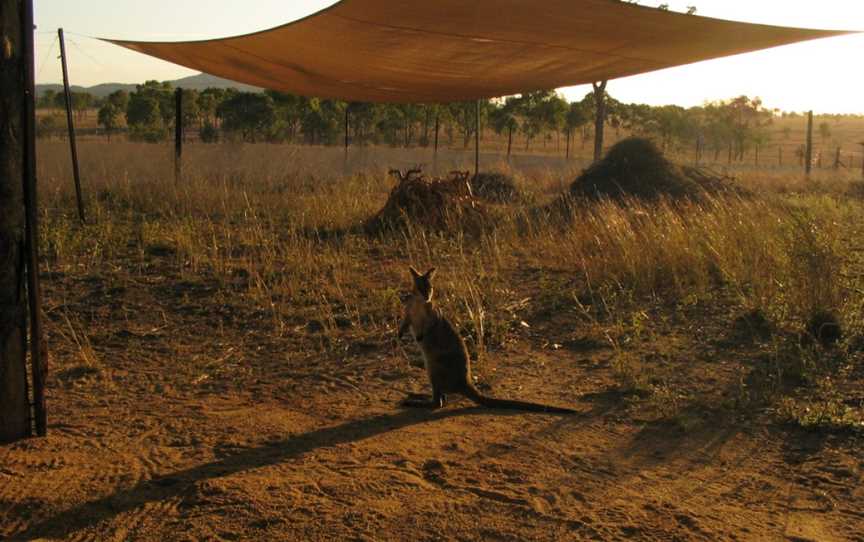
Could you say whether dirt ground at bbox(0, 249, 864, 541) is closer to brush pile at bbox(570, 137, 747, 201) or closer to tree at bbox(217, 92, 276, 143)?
brush pile at bbox(570, 137, 747, 201)

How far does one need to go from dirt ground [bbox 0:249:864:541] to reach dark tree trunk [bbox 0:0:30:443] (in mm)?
351

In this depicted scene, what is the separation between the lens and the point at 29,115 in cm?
326

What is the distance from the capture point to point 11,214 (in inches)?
127

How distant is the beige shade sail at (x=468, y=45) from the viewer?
4691 millimetres

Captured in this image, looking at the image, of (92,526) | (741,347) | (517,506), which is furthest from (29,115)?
(741,347)

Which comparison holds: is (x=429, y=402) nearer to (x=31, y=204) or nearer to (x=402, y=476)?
(x=402, y=476)

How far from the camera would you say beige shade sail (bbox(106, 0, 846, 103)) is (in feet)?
15.4

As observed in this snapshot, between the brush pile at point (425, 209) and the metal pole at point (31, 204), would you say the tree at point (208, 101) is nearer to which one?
the brush pile at point (425, 209)

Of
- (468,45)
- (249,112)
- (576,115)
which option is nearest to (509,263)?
(468,45)

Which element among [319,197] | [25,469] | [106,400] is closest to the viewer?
[25,469]

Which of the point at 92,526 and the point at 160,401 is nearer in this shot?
the point at 92,526

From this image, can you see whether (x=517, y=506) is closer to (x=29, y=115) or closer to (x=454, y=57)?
(x=29, y=115)

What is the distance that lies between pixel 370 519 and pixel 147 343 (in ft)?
10.0

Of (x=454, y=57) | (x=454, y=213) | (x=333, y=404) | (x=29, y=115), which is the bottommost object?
(x=333, y=404)
